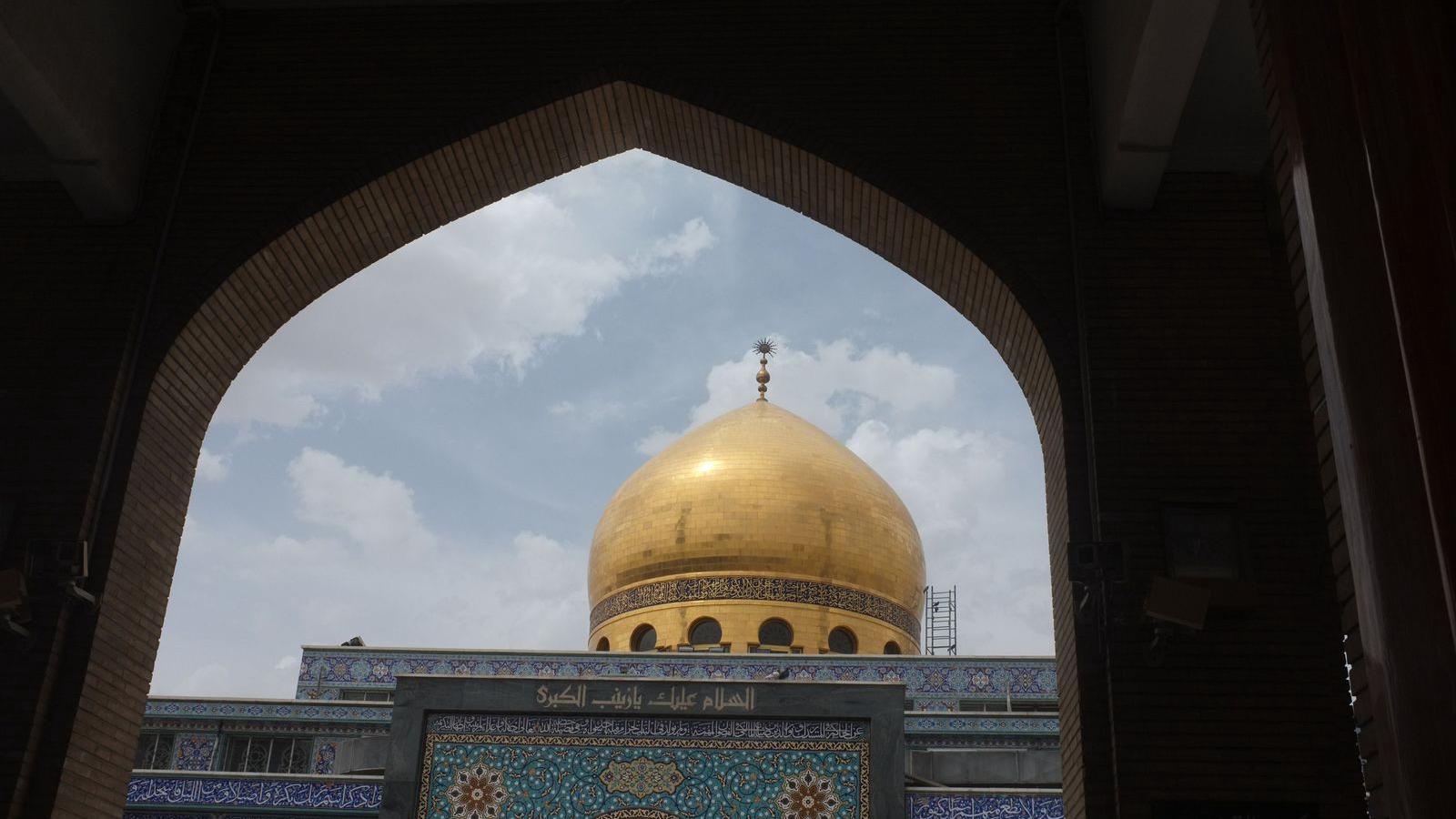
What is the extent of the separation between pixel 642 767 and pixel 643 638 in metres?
5.74

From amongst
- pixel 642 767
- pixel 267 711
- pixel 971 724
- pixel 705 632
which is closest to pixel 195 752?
pixel 267 711

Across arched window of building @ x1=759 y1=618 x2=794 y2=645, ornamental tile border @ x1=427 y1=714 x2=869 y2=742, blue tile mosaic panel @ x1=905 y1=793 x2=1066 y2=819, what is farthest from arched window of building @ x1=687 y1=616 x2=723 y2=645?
blue tile mosaic panel @ x1=905 y1=793 x2=1066 y2=819

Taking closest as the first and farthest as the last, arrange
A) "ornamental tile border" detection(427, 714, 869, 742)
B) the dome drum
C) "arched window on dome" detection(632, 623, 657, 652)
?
"ornamental tile border" detection(427, 714, 869, 742), the dome drum, "arched window on dome" detection(632, 623, 657, 652)

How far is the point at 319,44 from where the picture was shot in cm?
502

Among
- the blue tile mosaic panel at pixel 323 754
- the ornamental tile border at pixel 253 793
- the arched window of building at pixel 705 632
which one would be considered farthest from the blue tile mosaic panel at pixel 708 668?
the ornamental tile border at pixel 253 793

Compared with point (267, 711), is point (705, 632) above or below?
above

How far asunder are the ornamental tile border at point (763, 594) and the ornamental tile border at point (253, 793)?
5.29 meters

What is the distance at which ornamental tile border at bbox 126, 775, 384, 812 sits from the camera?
9.78 metres

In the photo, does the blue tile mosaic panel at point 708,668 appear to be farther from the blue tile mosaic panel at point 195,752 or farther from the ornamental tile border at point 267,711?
the blue tile mosaic panel at point 195,752

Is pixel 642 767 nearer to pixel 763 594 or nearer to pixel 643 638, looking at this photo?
pixel 763 594

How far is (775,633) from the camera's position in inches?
567

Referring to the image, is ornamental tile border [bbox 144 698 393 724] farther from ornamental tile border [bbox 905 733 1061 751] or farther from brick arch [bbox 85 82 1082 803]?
brick arch [bbox 85 82 1082 803]

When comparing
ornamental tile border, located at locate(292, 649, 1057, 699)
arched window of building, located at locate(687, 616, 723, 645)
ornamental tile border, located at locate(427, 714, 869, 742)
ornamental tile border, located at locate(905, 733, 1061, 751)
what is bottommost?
ornamental tile border, located at locate(427, 714, 869, 742)

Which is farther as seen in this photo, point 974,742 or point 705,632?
point 705,632
